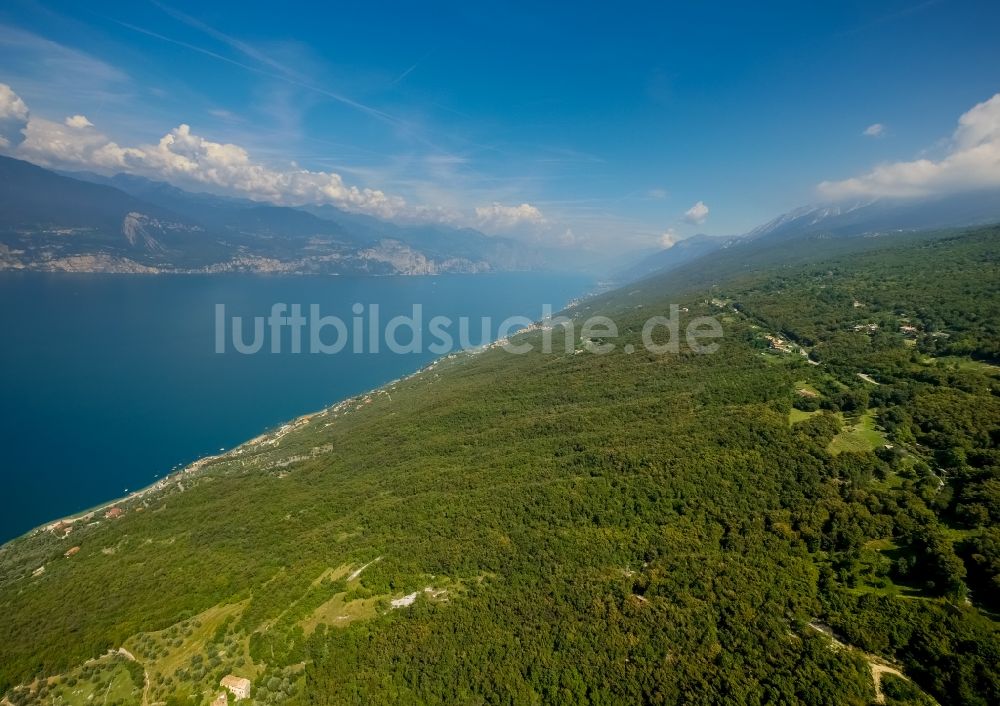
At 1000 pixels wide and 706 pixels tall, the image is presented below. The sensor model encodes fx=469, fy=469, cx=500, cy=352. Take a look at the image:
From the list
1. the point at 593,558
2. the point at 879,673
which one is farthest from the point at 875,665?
the point at 593,558

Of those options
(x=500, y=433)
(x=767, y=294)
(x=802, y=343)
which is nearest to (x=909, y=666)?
(x=500, y=433)

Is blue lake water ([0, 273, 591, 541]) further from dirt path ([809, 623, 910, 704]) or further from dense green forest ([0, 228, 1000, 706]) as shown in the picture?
dirt path ([809, 623, 910, 704])

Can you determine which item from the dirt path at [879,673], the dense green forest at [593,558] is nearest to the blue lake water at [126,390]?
the dense green forest at [593,558]

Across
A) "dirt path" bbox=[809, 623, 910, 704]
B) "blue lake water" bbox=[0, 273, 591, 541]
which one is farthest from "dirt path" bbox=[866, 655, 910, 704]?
"blue lake water" bbox=[0, 273, 591, 541]

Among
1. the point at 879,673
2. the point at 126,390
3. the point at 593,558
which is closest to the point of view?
the point at 879,673

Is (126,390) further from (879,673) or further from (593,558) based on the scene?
(879,673)

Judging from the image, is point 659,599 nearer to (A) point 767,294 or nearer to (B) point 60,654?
(B) point 60,654
